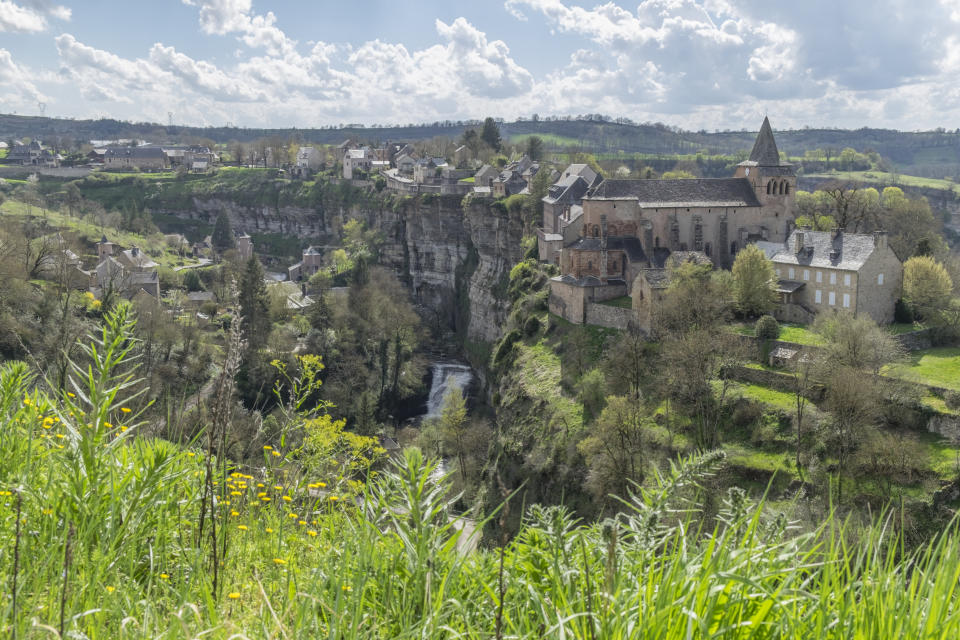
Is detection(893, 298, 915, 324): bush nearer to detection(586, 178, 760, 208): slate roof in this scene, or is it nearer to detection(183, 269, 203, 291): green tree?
detection(586, 178, 760, 208): slate roof

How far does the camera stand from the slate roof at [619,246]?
148ft

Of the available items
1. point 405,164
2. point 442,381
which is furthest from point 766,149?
point 405,164

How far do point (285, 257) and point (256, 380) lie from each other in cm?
5382

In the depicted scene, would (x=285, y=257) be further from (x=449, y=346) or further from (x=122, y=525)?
(x=122, y=525)

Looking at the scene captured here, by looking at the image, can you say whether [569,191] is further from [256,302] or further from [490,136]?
[490,136]

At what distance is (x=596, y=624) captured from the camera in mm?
3174

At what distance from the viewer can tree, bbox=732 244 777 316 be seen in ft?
120

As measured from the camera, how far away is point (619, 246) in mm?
45688

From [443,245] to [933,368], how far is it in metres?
56.8

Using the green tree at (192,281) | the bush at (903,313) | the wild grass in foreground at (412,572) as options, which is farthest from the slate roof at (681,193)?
the wild grass in foreground at (412,572)

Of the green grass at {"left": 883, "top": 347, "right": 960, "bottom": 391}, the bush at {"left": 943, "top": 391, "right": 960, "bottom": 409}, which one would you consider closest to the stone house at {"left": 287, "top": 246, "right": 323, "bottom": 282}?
the green grass at {"left": 883, "top": 347, "right": 960, "bottom": 391}

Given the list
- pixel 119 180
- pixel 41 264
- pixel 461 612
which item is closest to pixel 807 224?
pixel 461 612

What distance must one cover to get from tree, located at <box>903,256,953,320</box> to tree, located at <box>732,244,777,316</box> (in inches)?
270

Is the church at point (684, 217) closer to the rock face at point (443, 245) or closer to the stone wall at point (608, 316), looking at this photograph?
the stone wall at point (608, 316)
